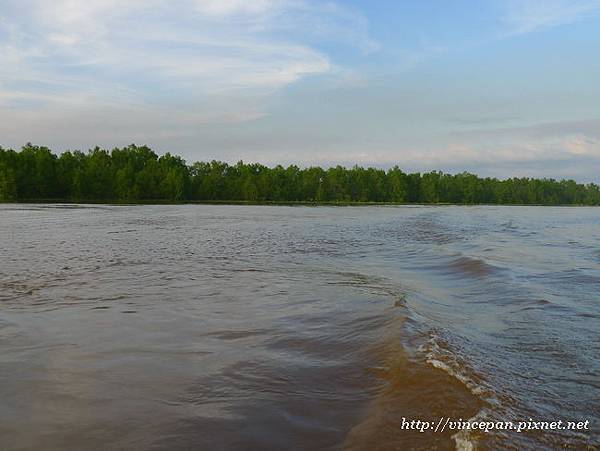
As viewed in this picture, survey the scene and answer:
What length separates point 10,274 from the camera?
36.5 feet

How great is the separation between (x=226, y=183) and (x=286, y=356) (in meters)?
126

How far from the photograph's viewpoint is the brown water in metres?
3.94

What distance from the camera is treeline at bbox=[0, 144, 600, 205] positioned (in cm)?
9825

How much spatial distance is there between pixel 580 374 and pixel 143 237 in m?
18.4

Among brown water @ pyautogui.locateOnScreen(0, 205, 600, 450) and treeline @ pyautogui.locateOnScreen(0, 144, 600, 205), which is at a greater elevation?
treeline @ pyautogui.locateOnScreen(0, 144, 600, 205)

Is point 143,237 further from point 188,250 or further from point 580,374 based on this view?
point 580,374

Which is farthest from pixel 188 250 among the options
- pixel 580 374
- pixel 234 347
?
pixel 580 374

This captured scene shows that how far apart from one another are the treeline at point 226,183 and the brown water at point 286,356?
84969mm

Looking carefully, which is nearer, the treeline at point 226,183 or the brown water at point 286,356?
the brown water at point 286,356

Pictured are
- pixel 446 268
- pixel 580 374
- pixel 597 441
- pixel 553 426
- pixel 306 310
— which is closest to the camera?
pixel 597 441

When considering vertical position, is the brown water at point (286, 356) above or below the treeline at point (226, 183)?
below

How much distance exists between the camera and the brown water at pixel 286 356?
3.94 meters

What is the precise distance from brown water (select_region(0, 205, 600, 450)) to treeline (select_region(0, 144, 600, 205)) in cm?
8497

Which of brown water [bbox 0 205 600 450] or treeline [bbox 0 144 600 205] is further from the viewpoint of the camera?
treeline [bbox 0 144 600 205]
